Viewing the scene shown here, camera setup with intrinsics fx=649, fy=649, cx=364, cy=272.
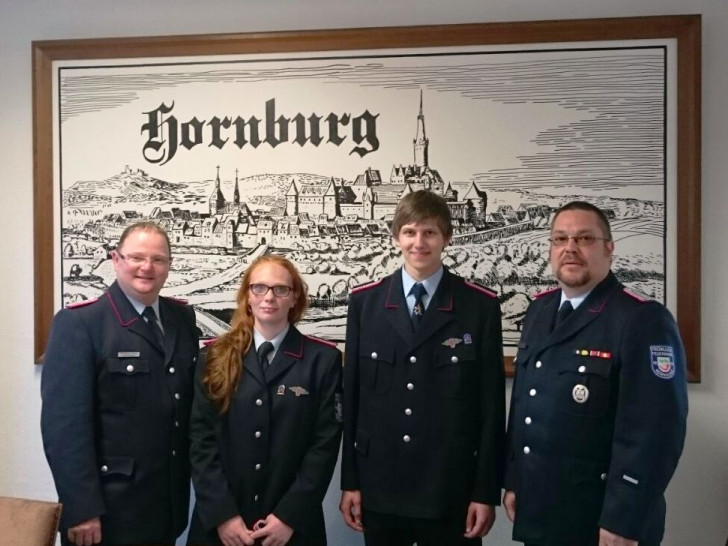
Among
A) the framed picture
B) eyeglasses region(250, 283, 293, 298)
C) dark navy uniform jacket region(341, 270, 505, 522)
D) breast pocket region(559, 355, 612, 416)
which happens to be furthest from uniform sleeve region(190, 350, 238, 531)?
breast pocket region(559, 355, 612, 416)

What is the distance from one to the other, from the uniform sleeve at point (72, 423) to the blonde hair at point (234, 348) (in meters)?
0.35

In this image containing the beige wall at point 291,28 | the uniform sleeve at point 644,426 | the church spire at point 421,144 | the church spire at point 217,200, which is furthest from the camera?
the church spire at point 217,200

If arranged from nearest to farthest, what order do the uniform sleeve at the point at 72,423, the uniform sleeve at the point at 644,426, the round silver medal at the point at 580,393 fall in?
the uniform sleeve at the point at 644,426
the round silver medal at the point at 580,393
the uniform sleeve at the point at 72,423

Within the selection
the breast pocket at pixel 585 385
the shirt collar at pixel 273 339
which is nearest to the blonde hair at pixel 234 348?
the shirt collar at pixel 273 339

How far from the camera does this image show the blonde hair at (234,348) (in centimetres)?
198

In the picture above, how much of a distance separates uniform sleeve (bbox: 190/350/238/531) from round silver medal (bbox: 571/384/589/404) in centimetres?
104

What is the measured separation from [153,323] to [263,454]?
55 centimetres

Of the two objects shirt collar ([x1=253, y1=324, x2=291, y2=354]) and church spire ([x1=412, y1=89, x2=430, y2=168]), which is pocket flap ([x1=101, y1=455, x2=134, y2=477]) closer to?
shirt collar ([x1=253, y1=324, x2=291, y2=354])

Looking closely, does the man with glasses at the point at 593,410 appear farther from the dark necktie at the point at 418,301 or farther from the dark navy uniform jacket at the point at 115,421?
the dark navy uniform jacket at the point at 115,421

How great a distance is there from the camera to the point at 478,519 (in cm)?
193

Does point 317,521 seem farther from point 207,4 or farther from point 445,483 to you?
point 207,4

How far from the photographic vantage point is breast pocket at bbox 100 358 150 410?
6.51 feet

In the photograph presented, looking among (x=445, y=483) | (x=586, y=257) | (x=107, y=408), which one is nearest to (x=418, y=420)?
(x=445, y=483)

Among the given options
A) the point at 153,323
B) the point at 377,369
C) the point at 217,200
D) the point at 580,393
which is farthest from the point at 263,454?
the point at 217,200
